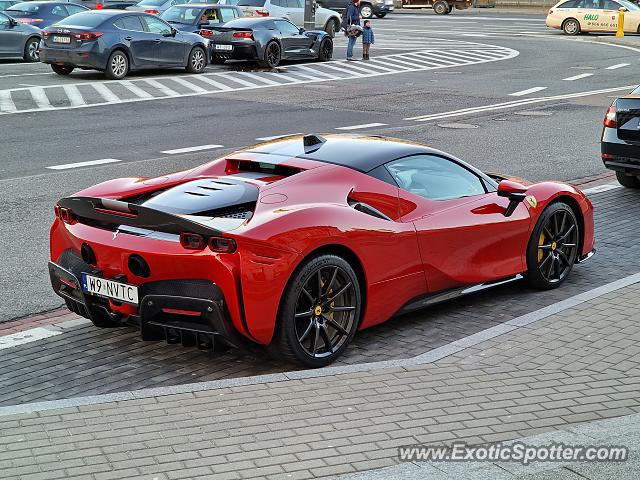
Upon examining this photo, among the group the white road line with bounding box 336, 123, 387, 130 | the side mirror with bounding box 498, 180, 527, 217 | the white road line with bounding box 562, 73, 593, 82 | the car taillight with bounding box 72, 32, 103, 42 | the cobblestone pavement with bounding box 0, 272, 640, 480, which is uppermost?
the car taillight with bounding box 72, 32, 103, 42

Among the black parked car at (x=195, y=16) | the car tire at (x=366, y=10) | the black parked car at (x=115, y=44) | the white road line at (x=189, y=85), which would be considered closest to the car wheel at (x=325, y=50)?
the black parked car at (x=195, y=16)

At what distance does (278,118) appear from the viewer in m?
18.4

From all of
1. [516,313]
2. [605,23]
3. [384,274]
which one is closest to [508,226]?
[516,313]

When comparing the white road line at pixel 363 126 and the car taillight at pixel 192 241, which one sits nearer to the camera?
the car taillight at pixel 192 241

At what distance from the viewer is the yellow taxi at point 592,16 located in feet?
135

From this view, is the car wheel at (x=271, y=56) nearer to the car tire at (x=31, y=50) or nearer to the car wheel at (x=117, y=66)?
the car wheel at (x=117, y=66)

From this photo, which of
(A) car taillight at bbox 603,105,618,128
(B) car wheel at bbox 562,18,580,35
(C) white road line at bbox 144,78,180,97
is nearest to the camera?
(A) car taillight at bbox 603,105,618,128

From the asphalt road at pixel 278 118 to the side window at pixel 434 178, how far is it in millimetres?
2871

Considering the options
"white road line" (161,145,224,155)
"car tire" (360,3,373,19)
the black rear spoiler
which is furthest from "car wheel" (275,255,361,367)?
"car tire" (360,3,373,19)

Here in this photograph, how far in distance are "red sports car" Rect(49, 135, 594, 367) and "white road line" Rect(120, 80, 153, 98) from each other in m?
14.3

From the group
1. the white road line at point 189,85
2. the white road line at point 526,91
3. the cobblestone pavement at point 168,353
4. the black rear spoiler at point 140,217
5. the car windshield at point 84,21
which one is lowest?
the white road line at point 526,91

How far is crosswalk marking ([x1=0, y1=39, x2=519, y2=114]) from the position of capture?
20453 millimetres

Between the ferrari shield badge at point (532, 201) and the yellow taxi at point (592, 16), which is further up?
the ferrari shield badge at point (532, 201)

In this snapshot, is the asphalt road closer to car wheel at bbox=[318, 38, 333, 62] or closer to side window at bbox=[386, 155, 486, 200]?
car wheel at bbox=[318, 38, 333, 62]
